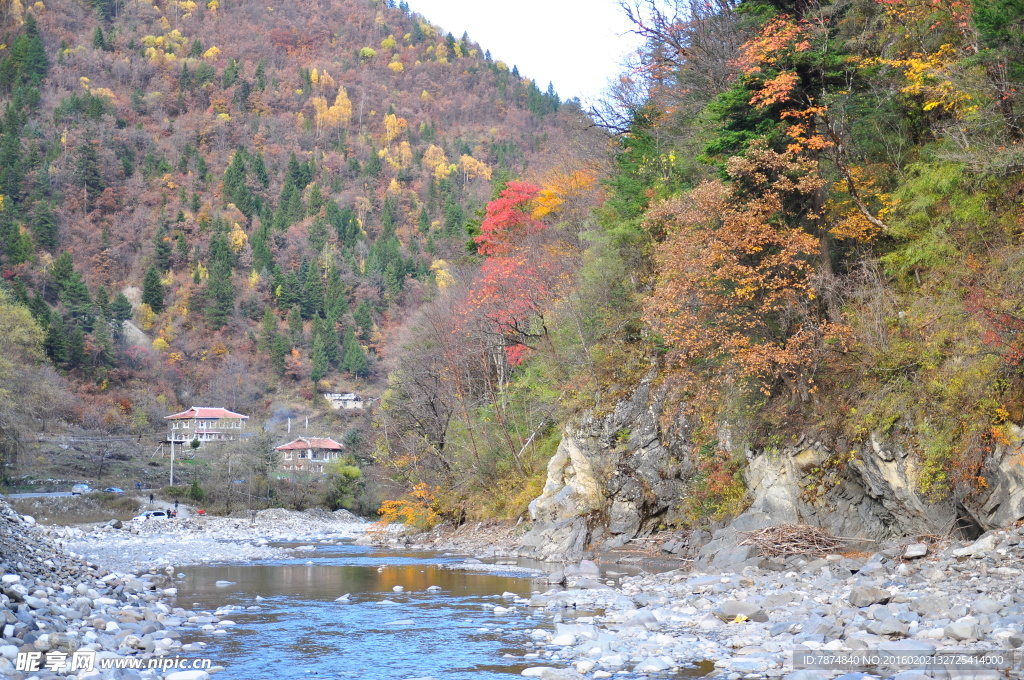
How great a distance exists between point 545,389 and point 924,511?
15201mm

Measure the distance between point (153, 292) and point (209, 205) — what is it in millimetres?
27486

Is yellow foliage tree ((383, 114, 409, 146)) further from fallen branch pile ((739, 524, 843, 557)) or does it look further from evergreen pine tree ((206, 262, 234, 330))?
fallen branch pile ((739, 524, 843, 557))

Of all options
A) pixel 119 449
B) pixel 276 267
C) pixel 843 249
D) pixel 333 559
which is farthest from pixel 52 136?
pixel 843 249

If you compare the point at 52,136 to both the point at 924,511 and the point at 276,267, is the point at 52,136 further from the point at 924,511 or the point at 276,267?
the point at 924,511

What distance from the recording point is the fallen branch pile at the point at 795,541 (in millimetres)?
16266

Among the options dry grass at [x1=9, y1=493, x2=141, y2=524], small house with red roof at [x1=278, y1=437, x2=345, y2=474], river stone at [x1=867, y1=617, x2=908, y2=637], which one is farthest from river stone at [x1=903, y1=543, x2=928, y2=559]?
small house with red roof at [x1=278, y1=437, x2=345, y2=474]

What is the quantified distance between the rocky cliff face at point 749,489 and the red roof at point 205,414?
7373 cm

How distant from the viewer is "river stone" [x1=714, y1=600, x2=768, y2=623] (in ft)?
38.3

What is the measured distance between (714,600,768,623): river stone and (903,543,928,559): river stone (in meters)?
3.64

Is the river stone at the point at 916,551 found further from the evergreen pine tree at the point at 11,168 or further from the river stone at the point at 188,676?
the evergreen pine tree at the point at 11,168

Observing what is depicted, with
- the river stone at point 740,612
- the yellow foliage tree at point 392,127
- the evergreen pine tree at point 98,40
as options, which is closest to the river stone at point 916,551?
the river stone at point 740,612

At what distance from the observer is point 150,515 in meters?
52.9

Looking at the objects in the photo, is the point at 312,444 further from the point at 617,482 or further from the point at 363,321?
the point at 617,482

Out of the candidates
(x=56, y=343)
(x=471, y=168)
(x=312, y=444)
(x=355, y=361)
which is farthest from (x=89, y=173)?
(x=312, y=444)
